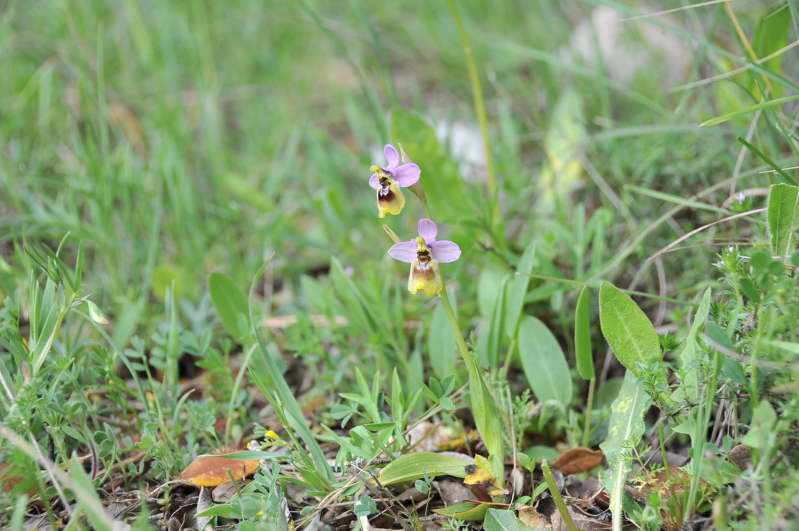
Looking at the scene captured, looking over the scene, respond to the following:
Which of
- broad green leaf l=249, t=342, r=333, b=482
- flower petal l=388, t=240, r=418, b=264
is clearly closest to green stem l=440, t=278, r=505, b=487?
flower petal l=388, t=240, r=418, b=264

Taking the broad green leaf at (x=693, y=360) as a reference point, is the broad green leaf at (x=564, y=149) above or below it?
above

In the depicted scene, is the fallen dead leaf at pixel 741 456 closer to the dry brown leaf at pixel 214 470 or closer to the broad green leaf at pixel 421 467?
the broad green leaf at pixel 421 467

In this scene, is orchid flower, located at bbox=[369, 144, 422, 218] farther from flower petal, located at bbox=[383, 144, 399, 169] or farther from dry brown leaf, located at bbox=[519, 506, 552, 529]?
dry brown leaf, located at bbox=[519, 506, 552, 529]

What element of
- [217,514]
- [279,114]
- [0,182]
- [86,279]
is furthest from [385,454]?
[279,114]

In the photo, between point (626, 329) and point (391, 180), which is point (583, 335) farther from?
point (391, 180)

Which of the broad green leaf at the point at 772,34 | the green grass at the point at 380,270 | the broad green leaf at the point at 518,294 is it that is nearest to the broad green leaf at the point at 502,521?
Answer: the green grass at the point at 380,270

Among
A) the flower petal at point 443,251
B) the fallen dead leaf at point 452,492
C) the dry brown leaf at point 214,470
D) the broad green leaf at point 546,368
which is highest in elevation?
the flower petal at point 443,251

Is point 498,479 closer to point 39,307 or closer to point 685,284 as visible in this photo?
point 685,284
